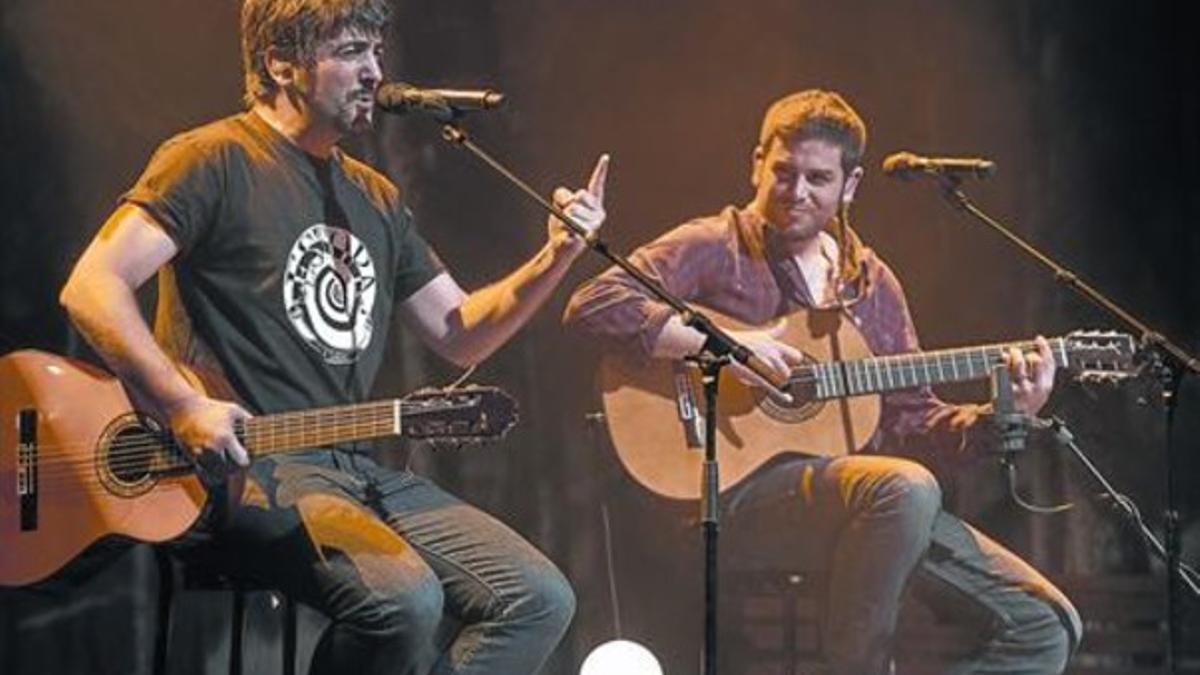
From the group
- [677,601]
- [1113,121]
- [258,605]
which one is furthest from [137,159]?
[1113,121]

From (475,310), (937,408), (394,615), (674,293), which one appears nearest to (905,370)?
(937,408)

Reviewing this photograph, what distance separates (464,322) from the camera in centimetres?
465

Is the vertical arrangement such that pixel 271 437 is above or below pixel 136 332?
below

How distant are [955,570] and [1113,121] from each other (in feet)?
4.89

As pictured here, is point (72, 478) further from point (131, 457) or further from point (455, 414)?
point (455, 414)

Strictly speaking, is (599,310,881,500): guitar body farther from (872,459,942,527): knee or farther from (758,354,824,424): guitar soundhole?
(872,459,942,527): knee

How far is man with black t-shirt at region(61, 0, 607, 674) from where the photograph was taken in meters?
3.99

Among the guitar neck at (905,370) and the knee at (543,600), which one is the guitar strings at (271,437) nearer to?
the knee at (543,600)

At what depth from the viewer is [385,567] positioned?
394cm

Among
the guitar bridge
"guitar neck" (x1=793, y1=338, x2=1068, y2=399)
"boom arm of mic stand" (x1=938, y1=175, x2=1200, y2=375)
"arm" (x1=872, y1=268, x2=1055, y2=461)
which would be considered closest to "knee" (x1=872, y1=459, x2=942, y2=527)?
"arm" (x1=872, y1=268, x2=1055, y2=461)

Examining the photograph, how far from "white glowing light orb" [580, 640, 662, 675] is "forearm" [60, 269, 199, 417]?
4.52 feet

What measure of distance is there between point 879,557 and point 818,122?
125cm

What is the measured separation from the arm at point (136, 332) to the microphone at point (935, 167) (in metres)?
1.96

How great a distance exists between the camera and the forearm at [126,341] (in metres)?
4.01
